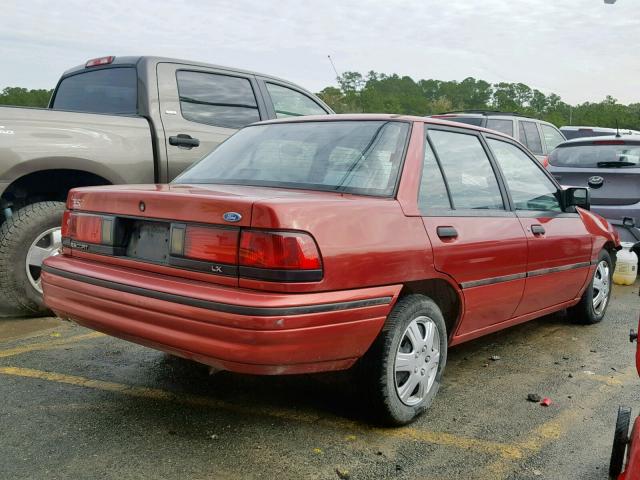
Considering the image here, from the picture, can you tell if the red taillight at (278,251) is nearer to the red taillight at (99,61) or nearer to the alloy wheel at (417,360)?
the alloy wheel at (417,360)

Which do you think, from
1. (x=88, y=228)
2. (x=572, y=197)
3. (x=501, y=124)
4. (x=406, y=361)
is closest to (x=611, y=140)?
(x=572, y=197)

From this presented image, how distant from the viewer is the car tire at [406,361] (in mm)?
2959

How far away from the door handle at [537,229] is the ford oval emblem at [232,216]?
2.23 meters

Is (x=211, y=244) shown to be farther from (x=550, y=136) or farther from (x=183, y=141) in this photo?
(x=550, y=136)

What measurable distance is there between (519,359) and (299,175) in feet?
6.90

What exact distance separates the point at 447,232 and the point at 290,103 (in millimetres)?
3615

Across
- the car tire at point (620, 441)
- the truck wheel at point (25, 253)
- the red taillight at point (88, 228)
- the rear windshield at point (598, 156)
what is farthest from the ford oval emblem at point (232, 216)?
the rear windshield at point (598, 156)

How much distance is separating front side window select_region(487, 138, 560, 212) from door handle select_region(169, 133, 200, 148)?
2.51 meters

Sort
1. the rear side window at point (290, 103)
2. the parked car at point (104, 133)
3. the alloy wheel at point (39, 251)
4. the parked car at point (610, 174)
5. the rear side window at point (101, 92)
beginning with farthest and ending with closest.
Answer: the parked car at point (610, 174), the rear side window at point (290, 103), the rear side window at point (101, 92), the alloy wheel at point (39, 251), the parked car at point (104, 133)

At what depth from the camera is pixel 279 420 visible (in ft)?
10.4

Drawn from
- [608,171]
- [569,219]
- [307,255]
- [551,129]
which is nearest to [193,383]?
[307,255]

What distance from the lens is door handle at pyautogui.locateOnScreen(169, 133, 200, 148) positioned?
535 cm

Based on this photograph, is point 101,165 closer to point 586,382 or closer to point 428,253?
point 428,253

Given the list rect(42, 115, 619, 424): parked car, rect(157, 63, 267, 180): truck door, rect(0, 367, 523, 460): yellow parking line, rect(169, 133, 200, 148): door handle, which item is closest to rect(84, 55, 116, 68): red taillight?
rect(157, 63, 267, 180): truck door
